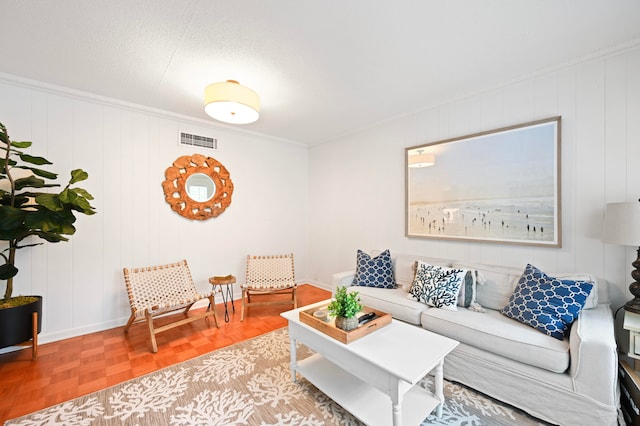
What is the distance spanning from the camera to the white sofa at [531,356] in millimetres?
1501

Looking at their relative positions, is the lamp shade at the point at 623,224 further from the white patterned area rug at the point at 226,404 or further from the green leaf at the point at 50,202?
the green leaf at the point at 50,202

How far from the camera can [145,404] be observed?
72.6 inches

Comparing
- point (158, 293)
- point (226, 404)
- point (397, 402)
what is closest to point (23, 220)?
point (158, 293)

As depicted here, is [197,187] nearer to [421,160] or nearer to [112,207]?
[112,207]

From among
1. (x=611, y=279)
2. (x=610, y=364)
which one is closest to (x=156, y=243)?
(x=610, y=364)

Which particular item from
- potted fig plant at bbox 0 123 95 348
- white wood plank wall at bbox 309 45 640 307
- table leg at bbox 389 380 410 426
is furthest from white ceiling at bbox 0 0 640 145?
table leg at bbox 389 380 410 426

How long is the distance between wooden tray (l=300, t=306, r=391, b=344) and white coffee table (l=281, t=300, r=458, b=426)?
1.1 inches

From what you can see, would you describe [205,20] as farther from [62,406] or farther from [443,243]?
[443,243]

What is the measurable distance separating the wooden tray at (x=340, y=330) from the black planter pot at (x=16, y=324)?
7.83 feet

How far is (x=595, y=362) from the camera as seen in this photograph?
1500 millimetres

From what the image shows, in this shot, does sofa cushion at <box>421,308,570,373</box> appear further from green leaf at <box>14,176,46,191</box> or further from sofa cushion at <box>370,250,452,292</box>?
green leaf at <box>14,176,46,191</box>

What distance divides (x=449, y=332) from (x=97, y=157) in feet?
12.9

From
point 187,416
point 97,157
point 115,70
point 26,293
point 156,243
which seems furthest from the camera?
point 156,243

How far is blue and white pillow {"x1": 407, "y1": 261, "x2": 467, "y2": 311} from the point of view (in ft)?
7.71
